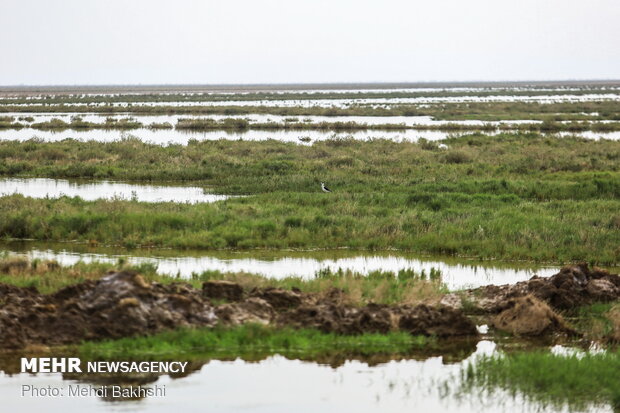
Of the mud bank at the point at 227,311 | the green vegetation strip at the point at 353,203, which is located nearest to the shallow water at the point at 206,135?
the green vegetation strip at the point at 353,203

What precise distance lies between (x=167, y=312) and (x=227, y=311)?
102cm

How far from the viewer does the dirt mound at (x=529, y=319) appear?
13273mm

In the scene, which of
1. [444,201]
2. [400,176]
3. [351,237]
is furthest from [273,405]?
[400,176]

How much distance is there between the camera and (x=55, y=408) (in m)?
10.0

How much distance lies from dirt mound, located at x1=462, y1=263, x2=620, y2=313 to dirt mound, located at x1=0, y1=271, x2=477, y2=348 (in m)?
1.29

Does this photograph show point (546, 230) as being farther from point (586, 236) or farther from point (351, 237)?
point (351, 237)

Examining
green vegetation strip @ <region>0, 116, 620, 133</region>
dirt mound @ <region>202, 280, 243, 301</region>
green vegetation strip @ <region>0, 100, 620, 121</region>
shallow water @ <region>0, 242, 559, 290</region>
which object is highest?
green vegetation strip @ <region>0, 100, 620, 121</region>

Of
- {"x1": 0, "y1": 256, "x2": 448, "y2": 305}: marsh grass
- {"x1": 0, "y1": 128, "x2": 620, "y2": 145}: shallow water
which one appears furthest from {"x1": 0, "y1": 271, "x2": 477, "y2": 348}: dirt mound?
{"x1": 0, "y1": 128, "x2": 620, "y2": 145}: shallow water

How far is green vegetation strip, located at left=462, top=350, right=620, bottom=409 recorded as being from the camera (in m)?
10.5

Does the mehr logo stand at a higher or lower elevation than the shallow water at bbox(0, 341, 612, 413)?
higher

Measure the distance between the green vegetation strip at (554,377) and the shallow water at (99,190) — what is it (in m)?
16.8

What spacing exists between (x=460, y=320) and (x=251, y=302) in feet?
11.9

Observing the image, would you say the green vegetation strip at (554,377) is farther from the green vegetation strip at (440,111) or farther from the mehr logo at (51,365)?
the green vegetation strip at (440,111)

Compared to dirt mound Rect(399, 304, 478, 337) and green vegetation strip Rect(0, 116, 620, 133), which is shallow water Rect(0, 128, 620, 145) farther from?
dirt mound Rect(399, 304, 478, 337)
